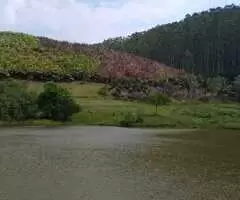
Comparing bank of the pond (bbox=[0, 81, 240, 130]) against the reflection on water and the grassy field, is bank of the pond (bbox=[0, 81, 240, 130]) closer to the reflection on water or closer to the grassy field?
the grassy field

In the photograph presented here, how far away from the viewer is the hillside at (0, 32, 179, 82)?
5276 inches

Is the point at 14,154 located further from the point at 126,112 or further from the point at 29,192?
the point at 126,112

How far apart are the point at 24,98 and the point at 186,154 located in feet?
166

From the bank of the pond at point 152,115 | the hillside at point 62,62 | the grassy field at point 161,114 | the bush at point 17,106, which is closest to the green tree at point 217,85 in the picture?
the hillside at point 62,62

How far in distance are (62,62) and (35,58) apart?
7.21m

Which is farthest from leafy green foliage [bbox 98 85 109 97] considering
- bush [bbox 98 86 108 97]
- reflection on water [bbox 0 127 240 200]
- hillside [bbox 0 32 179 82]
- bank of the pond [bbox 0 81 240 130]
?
reflection on water [bbox 0 127 240 200]

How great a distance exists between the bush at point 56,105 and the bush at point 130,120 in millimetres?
8851

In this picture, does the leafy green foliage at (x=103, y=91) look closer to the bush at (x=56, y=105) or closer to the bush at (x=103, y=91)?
the bush at (x=103, y=91)

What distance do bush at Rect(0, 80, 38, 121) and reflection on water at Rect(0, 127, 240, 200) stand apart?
31083 millimetres

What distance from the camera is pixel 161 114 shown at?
9925 cm

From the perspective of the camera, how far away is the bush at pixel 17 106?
9425 cm

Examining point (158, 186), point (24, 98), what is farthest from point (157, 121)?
point (158, 186)

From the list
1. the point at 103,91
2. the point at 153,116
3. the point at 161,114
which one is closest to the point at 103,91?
the point at 103,91

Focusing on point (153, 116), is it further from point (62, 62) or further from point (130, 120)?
point (62, 62)
